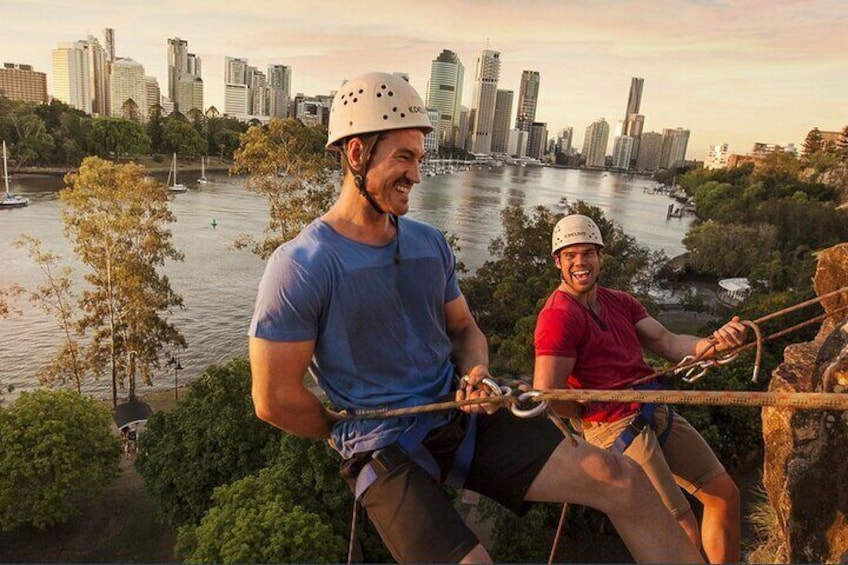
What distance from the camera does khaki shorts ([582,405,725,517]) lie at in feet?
9.19

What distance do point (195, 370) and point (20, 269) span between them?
1146 cm

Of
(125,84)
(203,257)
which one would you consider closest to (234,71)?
(125,84)

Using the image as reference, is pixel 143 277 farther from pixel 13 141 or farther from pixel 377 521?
pixel 13 141

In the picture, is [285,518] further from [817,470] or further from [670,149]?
[670,149]

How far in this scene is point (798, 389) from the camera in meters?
3.60

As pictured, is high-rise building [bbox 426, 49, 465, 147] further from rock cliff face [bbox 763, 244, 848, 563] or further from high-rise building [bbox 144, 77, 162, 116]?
rock cliff face [bbox 763, 244, 848, 563]

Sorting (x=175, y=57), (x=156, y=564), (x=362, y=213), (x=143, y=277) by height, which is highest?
(x=175, y=57)

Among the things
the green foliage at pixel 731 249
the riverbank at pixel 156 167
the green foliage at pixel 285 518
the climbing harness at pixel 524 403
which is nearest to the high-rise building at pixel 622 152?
the riverbank at pixel 156 167

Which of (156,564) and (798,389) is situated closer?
(798,389)

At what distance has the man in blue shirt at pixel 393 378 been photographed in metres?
1.80

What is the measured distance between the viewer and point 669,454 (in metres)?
2.95

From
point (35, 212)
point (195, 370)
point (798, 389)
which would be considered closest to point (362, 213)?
point (798, 389)

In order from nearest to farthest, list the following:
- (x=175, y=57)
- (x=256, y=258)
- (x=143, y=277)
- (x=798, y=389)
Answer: (x=798, y=389)
(x=143, y=277)
(x=256, y=258)
(x=175, y=57)

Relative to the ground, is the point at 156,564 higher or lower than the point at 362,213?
lower
